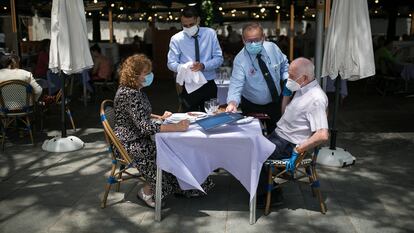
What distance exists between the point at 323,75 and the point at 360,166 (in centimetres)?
106

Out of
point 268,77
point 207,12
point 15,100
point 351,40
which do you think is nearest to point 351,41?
point 351,40

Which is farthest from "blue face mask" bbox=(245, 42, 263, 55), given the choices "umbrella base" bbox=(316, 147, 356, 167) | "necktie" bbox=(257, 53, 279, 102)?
"umbrella base" bbox=(316, 147, 356, 167)

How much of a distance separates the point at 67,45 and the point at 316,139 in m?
3.23

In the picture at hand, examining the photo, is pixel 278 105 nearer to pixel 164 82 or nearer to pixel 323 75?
pixel 323 75

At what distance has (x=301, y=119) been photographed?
11.2 ft

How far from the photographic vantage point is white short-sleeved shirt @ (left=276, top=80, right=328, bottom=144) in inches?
128

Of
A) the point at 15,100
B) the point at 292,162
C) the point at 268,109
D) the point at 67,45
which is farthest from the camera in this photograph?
the point at 15,100

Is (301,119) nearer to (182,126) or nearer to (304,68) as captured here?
(304,68)

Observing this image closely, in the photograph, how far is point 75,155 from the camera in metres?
5.23

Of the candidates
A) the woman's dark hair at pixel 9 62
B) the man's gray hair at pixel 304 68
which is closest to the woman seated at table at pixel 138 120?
the man's gray hair at pixel 304 68

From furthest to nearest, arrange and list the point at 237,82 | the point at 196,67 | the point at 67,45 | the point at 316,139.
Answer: the point at 67,45 → the point at 196,67 → the point at 237,82 → the point at 316,139

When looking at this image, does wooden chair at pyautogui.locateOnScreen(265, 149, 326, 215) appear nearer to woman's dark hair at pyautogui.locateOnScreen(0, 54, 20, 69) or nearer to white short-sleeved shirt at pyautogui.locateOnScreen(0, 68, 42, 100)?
white short-sleeved shirt at pyautogui.locateOnScreen(0, 68, 42, 100)

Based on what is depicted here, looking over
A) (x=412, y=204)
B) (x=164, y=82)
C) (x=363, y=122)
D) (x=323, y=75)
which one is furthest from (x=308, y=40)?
(x=412, y=204)

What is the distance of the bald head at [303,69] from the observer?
3.38m
